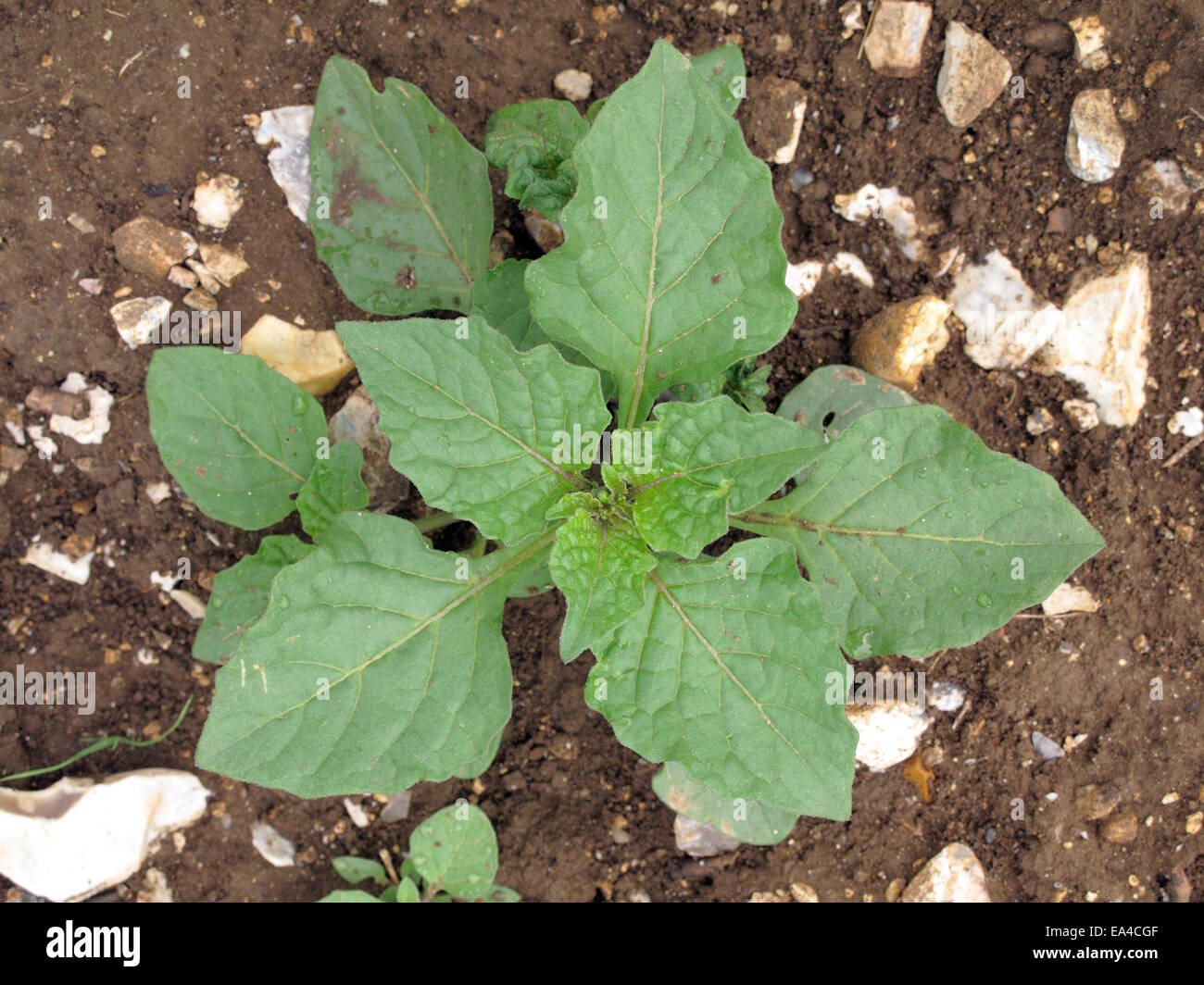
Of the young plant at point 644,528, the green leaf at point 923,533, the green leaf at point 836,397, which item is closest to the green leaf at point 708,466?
the young plant at point 644,528

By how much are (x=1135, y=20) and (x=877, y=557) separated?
2.58 m

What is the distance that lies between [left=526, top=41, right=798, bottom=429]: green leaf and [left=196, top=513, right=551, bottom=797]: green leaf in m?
0.85

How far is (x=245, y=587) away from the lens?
3.20 meters

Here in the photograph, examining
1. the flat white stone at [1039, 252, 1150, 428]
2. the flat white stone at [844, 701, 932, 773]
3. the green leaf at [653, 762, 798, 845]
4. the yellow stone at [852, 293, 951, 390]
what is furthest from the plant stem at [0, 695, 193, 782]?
the flat white stone at [1039, 252, 1150, 428]

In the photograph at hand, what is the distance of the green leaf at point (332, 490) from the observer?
305 cm

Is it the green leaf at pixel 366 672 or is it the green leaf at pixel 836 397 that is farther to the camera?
the green leaf at pixel 836 397

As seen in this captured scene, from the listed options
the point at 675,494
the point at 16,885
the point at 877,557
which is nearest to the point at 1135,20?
the point at 877,557

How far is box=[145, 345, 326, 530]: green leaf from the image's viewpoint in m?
3.15

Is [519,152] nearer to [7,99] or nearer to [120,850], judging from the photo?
[7,99]

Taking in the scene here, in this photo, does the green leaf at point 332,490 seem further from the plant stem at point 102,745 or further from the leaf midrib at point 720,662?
the plant stem at point 102,745

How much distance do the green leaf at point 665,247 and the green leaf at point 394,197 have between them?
3.22 feet

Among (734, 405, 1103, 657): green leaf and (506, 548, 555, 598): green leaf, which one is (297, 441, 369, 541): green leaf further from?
(734, 405, 1103, 657): green leaf

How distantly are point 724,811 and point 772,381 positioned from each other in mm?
1821

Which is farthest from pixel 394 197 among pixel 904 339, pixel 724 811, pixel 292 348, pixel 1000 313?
pixel 724 811
